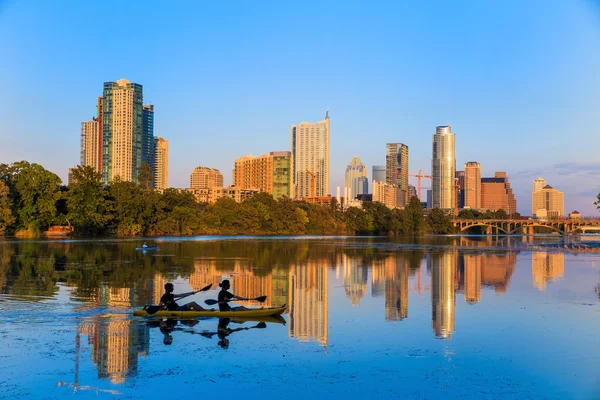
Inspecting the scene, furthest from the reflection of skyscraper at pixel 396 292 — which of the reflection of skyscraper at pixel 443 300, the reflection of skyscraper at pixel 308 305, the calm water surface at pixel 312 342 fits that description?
the reflection of skyscraper at pixel 308 305

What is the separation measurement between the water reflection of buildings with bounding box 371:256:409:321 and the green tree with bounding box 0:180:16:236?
6150 centimetres

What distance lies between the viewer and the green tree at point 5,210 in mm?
85500

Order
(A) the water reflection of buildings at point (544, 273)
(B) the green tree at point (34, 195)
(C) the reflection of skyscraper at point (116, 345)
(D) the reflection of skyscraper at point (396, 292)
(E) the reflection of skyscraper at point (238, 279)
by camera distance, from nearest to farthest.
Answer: (C) the reflection of skyscraper at point (116, 345), (D) the reflection of skyscraper at point (396, 292), (E) the reflection of skyscraper at point (238, 279), (A) the water reflection of buildings at point (544, 273), (B) the green tree at point (34, 195)

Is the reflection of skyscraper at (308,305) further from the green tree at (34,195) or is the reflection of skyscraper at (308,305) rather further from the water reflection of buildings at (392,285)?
the green tree at (34,195)

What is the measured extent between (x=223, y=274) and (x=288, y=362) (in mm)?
20609

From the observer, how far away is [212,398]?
12117 mm

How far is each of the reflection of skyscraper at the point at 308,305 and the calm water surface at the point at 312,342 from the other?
7 cm

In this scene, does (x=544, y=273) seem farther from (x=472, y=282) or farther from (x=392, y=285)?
(x=392, y=285)

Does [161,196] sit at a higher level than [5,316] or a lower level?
higher

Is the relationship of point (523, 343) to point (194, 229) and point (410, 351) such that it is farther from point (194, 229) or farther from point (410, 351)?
point (194, 229)

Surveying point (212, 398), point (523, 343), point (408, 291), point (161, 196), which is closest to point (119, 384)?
point (212, 398)

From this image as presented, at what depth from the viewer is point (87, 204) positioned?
93250 millimetres

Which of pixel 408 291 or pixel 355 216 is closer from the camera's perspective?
pixel 408 291

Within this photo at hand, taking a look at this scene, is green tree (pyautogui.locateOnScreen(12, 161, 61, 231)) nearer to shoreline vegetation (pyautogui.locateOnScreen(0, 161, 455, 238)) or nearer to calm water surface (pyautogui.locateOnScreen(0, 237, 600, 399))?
shoreline vegetation (pyautogui.locateOnScreen(0, 161, 455, 238))
